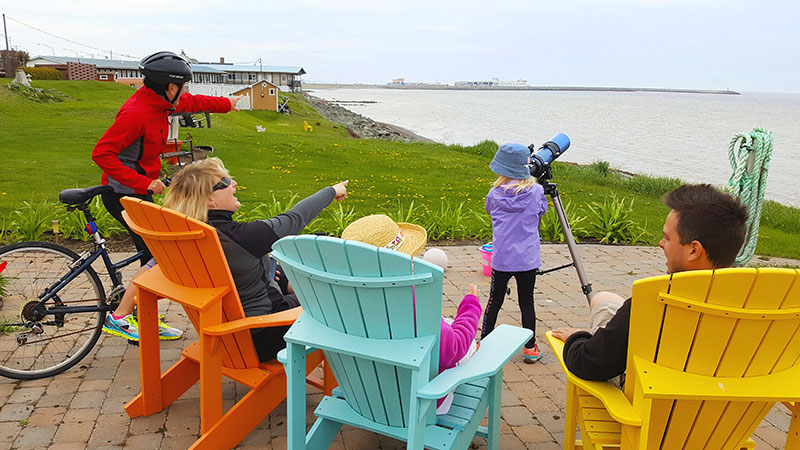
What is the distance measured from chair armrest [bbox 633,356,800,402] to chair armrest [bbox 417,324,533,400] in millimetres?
608

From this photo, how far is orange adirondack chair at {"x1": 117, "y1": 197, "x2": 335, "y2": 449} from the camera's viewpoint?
296cm

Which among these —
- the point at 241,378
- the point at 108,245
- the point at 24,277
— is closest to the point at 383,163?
the point at 108,245

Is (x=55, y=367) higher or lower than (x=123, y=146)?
lower

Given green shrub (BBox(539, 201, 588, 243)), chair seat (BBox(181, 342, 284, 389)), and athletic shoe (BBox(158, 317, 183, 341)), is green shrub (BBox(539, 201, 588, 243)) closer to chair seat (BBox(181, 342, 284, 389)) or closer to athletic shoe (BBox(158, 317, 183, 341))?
athletic shoe (BBox(158, 317, 183, 341))

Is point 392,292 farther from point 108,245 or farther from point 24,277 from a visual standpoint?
point 108,245

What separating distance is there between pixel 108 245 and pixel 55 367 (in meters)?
3.53

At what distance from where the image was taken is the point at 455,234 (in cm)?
848

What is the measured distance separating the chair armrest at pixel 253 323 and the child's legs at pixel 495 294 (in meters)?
1.82

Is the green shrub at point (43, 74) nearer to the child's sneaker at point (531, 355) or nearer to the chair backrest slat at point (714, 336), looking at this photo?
the child's sneaker at point (531, 355)

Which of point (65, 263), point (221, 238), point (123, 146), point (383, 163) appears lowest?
point (383, 163)

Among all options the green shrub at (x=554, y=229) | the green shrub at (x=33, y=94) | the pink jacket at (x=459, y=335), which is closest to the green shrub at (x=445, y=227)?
the green shrub at (x=554, y=229)

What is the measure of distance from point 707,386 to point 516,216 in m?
2.19

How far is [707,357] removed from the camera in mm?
2154

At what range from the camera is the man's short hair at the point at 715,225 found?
7.59 feet
